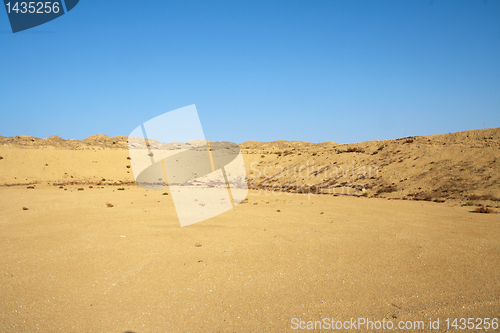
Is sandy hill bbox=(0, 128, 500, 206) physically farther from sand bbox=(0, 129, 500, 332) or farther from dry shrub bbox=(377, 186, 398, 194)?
sand bbox=(0, 129, 500, 332)

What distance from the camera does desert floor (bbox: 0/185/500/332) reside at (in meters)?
3.85

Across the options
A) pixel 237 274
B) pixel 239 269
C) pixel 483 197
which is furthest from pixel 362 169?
pixel 237 274

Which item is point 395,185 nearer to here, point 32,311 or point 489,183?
point 489,183

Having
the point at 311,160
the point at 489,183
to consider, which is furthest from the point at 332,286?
the point at 311,160

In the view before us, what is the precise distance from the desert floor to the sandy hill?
7879mm

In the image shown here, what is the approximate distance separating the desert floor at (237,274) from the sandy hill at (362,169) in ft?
25.8

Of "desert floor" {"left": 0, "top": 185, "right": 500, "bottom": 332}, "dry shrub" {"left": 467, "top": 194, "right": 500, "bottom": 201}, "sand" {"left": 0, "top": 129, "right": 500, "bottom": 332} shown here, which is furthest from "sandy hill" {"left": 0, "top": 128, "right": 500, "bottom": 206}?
"desert floor" {"left": 0, "top": 185, "right": 500, "bottom": 332}

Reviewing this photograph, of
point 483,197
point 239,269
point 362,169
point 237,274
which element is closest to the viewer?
point 237,274

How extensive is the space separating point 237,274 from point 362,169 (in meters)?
20.1

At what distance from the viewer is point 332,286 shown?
470 cm

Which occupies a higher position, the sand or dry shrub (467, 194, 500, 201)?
the sand

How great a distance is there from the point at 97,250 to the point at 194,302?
3423mm

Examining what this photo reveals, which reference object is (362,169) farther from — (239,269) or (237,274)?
(237,274)

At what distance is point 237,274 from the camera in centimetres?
524
